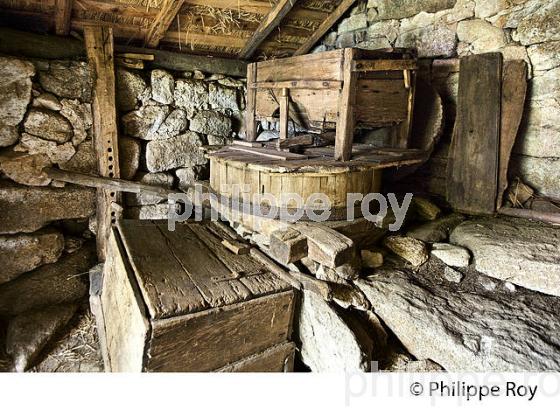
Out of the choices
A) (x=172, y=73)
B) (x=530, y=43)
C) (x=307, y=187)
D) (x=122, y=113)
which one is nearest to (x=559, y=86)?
(x=530, y=43)

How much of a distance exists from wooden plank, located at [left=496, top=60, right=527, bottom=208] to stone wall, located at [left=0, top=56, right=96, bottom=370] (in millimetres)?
3965

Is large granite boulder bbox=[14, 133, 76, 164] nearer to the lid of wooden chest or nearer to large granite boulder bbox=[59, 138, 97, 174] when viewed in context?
large granite boulder bbox=[59, 138, 97, 174]

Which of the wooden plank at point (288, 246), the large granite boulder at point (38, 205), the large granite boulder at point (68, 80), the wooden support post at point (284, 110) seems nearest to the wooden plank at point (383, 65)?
the wooden support post at point (284, 110)

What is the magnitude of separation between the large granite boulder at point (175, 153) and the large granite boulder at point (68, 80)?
84 cm

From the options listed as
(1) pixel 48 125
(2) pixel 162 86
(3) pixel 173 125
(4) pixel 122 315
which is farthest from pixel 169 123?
(4) pixel 122 315

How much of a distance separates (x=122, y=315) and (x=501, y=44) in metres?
3.73

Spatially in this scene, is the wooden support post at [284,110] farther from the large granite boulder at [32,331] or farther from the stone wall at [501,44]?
the large granite boulder at [32,331]

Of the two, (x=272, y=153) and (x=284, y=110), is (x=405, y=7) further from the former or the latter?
(x=272, y=153)

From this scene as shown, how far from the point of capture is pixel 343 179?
2764 mm

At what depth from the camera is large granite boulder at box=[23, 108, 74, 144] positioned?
3609mm

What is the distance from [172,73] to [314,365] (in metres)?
3.51

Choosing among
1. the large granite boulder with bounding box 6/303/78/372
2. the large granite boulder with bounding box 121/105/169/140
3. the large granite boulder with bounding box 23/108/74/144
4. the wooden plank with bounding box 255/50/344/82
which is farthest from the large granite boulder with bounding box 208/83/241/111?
the large granite boulder with bounding box 6/303/78/372

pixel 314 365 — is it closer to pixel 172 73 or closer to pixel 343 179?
pixel 343 179

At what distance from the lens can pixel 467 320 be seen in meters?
2.09
